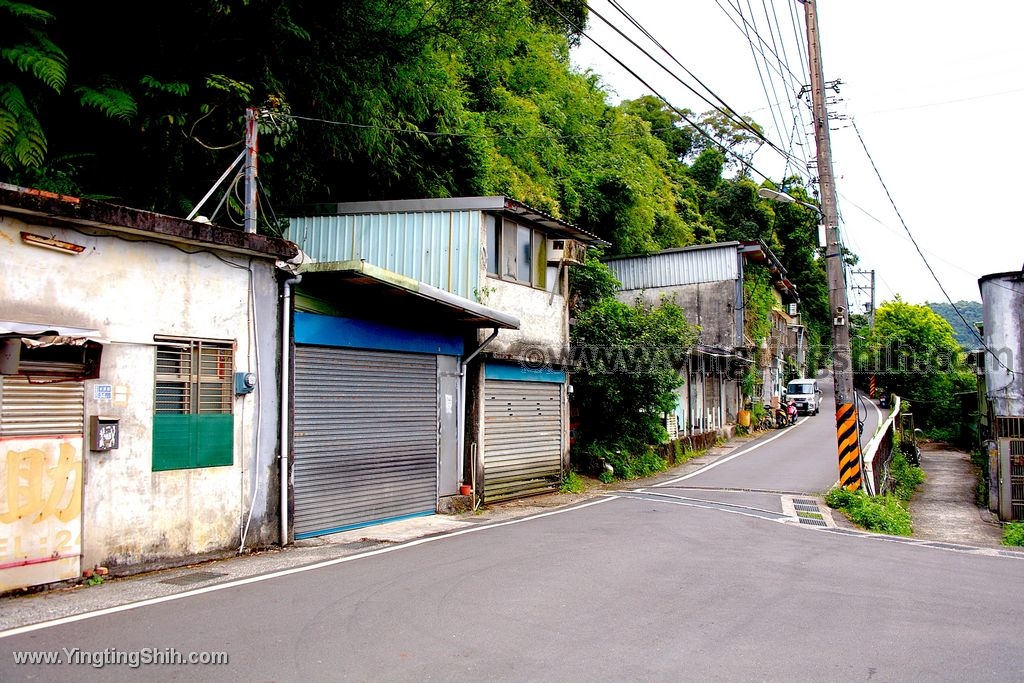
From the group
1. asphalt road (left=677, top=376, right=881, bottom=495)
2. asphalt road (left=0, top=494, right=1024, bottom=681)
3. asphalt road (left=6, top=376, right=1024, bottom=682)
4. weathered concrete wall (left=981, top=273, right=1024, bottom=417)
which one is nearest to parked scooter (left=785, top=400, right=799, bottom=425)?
asphalt road (left=677, top=376, right=881, bottom=495)

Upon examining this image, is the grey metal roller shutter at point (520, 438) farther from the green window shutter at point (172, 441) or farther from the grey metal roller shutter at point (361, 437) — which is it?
the green window shutter at point (172, 441)

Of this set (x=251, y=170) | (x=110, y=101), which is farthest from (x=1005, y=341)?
(x=110, y=101)

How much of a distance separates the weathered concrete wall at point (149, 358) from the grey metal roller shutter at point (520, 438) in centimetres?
558

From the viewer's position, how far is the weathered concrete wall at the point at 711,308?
104 feet

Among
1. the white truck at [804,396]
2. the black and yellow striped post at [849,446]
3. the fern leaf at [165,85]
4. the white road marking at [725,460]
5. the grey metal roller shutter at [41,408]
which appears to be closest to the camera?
the grey metal roller shutter at [41,408]

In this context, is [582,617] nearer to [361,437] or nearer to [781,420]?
[361,437]

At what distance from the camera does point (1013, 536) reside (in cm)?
1333

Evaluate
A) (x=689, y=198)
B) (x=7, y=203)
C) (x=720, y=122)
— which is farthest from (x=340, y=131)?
(x=720, y=122)

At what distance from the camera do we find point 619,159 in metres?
33.8

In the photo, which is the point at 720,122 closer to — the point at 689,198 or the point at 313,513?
the point at 689,198

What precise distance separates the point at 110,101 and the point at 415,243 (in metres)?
5.74

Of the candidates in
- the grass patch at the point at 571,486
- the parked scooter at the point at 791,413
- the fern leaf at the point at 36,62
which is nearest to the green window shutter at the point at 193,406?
the fern leaf at the point at 36,62

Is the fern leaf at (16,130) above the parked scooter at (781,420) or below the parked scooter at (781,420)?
above

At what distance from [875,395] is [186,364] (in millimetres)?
53092
